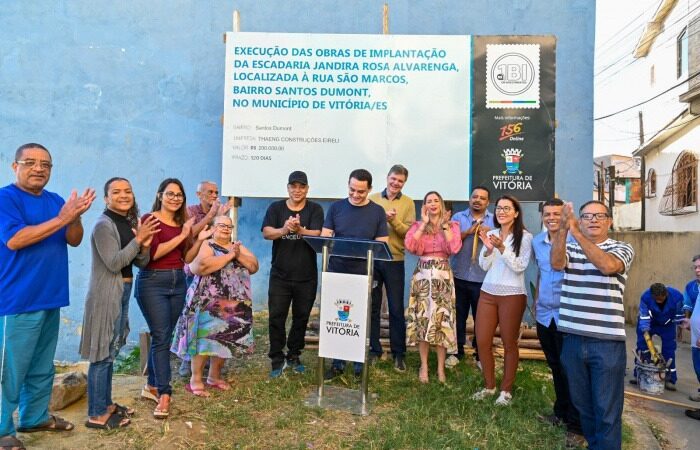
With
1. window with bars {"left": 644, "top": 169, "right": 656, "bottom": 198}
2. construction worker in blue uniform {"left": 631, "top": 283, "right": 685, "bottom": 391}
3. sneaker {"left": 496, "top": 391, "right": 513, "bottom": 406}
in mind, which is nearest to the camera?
sneaker {"left": 496, "top": 391, "right": 513, "bottom": 406}

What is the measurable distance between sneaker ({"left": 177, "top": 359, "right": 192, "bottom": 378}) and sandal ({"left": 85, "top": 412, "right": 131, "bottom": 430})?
42.7 inches

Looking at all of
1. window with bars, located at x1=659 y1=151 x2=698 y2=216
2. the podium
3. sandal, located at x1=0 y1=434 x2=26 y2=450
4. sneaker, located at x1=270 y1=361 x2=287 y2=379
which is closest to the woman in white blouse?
the podium

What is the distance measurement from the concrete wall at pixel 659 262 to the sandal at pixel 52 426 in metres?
10.3

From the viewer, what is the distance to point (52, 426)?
12.0 feet

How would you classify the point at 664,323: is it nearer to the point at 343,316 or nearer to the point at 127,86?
the point at 343,316

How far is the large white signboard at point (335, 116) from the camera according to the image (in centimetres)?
638

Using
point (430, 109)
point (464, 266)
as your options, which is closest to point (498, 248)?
point (464, 266)

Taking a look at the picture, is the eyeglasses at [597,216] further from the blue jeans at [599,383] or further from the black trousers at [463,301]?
the black trousers at [463,301]

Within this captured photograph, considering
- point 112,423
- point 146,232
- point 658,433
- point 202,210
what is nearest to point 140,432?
point 112,423

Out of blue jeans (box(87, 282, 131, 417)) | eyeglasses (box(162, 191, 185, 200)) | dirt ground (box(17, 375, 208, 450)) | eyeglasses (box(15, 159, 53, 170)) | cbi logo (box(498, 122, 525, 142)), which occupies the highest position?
cbi logo (box(498, 122, 525, 142))

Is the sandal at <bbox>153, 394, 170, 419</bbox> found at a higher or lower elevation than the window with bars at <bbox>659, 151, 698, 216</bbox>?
lower

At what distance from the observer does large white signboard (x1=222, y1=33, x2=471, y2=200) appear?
6.38 metres

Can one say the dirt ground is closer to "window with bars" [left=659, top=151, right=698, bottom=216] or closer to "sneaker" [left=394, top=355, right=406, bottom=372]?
"sneaker" [left=394, top=355, right=406, bottom=372]

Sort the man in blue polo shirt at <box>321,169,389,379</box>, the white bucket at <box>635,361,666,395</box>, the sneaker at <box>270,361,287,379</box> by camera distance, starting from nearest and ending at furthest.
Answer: the man in blue polo shirt at <box>321,169,389,379</box> → the sneaker at <box>270,361,287,379</box> → the white bucket at <box>635,361,666,395</box>
